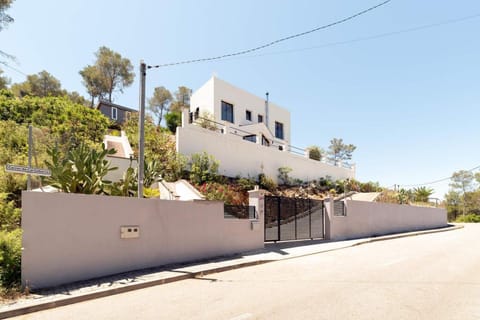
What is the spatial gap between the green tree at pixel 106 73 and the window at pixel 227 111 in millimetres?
18180

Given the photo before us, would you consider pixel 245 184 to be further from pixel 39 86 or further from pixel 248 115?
pixel 39 86

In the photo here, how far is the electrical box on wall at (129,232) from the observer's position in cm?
792

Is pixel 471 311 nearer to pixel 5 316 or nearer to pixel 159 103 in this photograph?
pixel 5 316

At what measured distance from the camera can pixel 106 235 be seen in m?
7.60

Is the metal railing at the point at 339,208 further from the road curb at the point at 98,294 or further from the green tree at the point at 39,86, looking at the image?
the green tree at the point at 39,86

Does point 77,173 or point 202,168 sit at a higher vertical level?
point 202,168

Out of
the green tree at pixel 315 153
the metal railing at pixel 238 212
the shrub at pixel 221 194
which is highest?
the green tree at pixel 315 153

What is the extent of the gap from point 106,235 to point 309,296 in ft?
16.7

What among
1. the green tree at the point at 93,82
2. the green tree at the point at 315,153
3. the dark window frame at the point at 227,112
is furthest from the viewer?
the green tree at the point at 93,82

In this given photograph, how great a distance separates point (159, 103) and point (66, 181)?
38.0 m

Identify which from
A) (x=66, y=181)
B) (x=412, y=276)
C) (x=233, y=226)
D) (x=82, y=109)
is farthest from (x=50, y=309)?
(x=82, y=109)

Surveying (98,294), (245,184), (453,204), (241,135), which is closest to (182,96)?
(241,135)

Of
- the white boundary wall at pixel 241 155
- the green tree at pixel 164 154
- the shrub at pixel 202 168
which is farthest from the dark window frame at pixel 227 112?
the shrub at pixel 202 168

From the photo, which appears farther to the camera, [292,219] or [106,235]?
[292,219]
